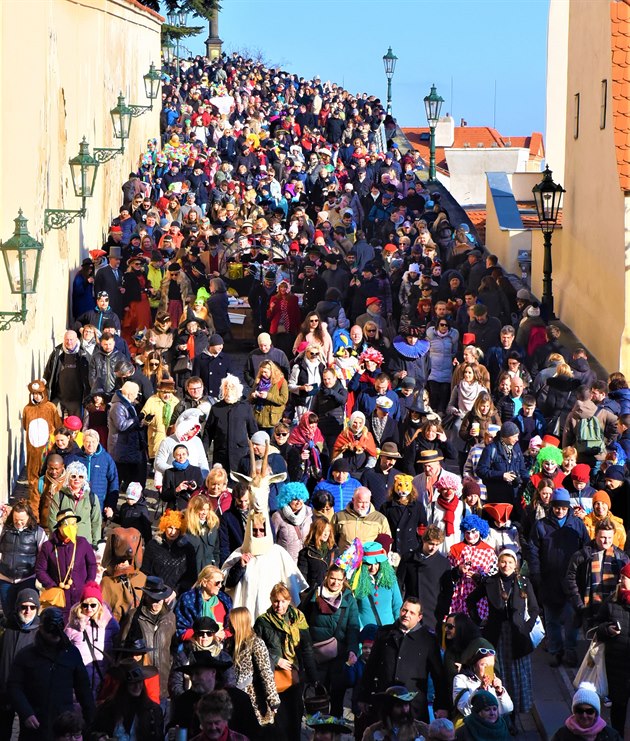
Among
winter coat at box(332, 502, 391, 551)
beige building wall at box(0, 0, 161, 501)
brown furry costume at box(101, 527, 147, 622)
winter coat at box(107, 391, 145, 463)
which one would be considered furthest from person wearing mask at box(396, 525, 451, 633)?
beige building wall at box(0, 0, 161, 501)

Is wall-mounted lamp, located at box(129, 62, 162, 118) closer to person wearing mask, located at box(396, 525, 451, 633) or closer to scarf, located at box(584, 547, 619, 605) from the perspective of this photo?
person wearing mask, located at box(396, 525, 451, 633)

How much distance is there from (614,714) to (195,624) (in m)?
2.78

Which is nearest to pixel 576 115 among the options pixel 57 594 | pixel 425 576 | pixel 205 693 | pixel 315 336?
pixel 315 336

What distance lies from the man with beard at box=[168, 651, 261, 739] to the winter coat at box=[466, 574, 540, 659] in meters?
2.14

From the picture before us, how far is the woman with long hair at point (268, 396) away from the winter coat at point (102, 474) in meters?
2.29

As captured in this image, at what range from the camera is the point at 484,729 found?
10250 millimetres

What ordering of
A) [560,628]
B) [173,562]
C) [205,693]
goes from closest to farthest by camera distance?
[205,693], [173,562], [560,628]

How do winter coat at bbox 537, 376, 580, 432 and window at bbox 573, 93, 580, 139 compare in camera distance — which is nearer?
winter coat at bbox 537, 376, 580, 432

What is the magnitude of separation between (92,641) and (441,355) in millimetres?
8414

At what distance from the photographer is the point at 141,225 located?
27.1m

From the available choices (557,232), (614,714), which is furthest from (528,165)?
(614,714)

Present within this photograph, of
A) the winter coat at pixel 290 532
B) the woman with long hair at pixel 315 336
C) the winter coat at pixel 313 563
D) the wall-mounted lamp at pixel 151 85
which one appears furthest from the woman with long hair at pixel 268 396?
the wall-mounted lamp at pixel 151 85

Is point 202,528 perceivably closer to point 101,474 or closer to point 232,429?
point 101,474

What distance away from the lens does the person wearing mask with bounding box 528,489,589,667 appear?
13711 millimetres
